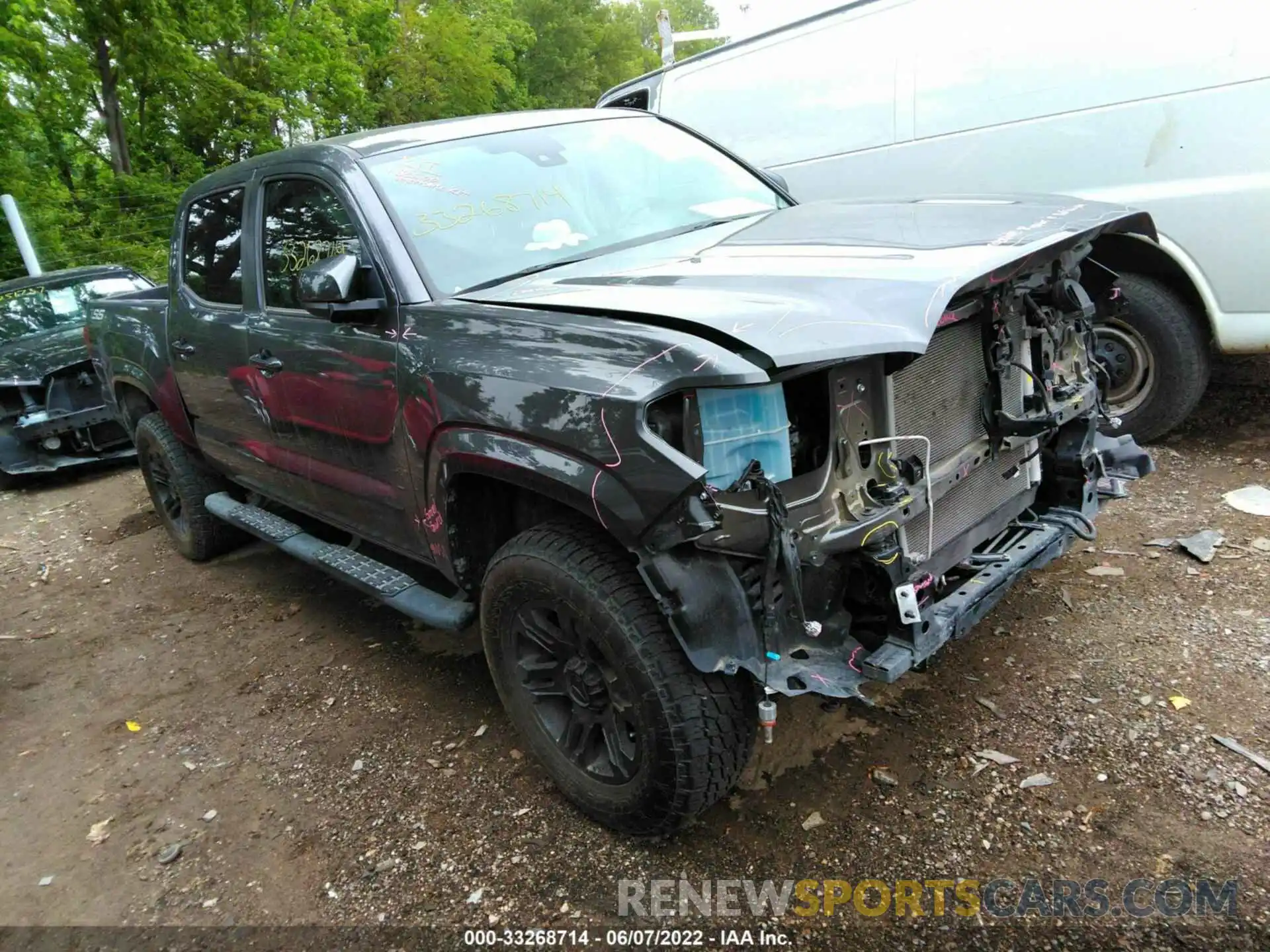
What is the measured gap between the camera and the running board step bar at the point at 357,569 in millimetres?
2752

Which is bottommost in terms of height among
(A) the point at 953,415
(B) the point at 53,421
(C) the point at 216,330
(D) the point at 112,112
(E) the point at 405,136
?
(B) the point at 53,421

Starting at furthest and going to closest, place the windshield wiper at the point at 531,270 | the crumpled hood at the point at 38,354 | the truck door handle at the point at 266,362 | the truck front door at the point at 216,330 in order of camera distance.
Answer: the crumpled hood at the point at 38,354 < the truck front door at the point at 216,330 < the truck door handle at the point at 266,362 < the windshield wiper at the point at 531,270

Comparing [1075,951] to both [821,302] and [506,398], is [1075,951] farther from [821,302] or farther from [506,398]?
[506,398]

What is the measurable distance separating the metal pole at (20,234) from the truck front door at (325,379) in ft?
29.4

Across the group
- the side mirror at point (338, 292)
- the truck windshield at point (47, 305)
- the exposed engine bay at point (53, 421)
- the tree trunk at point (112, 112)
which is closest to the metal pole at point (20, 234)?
the truck windshield at point (47, 305)

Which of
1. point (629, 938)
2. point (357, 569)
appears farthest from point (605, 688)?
point (357, 569)

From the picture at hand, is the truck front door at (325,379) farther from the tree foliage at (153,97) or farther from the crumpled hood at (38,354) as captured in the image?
the tree foliage at (153,97)

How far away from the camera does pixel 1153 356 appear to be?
4.24 m

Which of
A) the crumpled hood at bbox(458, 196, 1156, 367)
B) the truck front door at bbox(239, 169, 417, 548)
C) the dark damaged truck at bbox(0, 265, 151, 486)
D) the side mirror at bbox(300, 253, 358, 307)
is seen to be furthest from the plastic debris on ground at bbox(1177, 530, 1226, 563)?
the dark damaged truck at bbox(0, 265, 151, 486)

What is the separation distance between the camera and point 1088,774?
240 cm

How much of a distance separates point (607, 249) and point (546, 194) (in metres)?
0.33

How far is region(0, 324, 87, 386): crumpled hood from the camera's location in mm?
6598

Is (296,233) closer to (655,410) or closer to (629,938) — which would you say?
(655,410)

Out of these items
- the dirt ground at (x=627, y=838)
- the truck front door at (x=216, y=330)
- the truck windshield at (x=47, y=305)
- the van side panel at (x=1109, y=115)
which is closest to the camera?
the dirt ground at (x=627, y=838)
